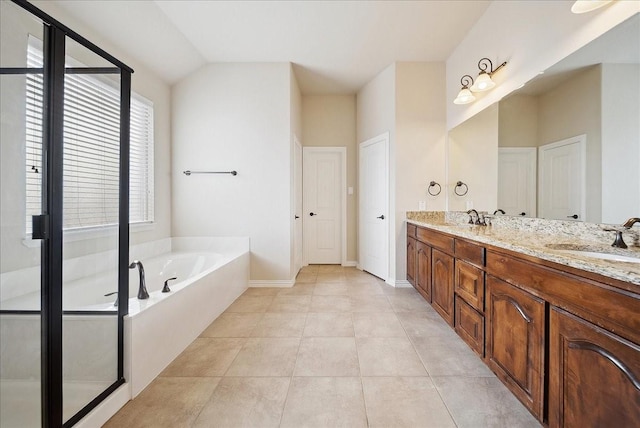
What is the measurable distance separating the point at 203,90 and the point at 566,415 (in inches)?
158

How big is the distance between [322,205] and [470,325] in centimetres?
305

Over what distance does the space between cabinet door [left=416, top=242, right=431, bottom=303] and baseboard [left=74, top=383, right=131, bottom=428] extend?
2.38 m

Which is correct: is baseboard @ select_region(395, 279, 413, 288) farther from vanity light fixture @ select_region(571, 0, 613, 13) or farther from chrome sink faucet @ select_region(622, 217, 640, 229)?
vanity light fixture @ select_region(571, 0, 613, 13)

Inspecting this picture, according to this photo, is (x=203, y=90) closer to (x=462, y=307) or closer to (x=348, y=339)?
(x=348, y=339)

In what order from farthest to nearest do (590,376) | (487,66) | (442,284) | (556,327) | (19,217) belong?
(487,66) < (442,284) < (19,217) < (556,327) < (590,376)

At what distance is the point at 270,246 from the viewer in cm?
Answer: 339

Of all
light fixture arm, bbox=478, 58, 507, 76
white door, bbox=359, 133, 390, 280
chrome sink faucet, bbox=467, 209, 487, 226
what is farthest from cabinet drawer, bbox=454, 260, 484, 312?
light fixture arm, bbox=478, 58, 507, 76

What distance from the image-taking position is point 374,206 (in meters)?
3.85

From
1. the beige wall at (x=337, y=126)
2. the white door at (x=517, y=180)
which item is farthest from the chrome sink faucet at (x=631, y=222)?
the beige wall at (x=337, y=126)

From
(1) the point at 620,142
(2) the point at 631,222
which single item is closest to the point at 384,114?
(1) the point at 620,142

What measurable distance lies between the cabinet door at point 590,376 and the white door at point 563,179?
96 centimetres

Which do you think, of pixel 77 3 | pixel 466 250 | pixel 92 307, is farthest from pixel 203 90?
pixel 466 250

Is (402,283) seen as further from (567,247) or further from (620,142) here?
(620,142)

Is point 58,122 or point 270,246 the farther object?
point 270,246
